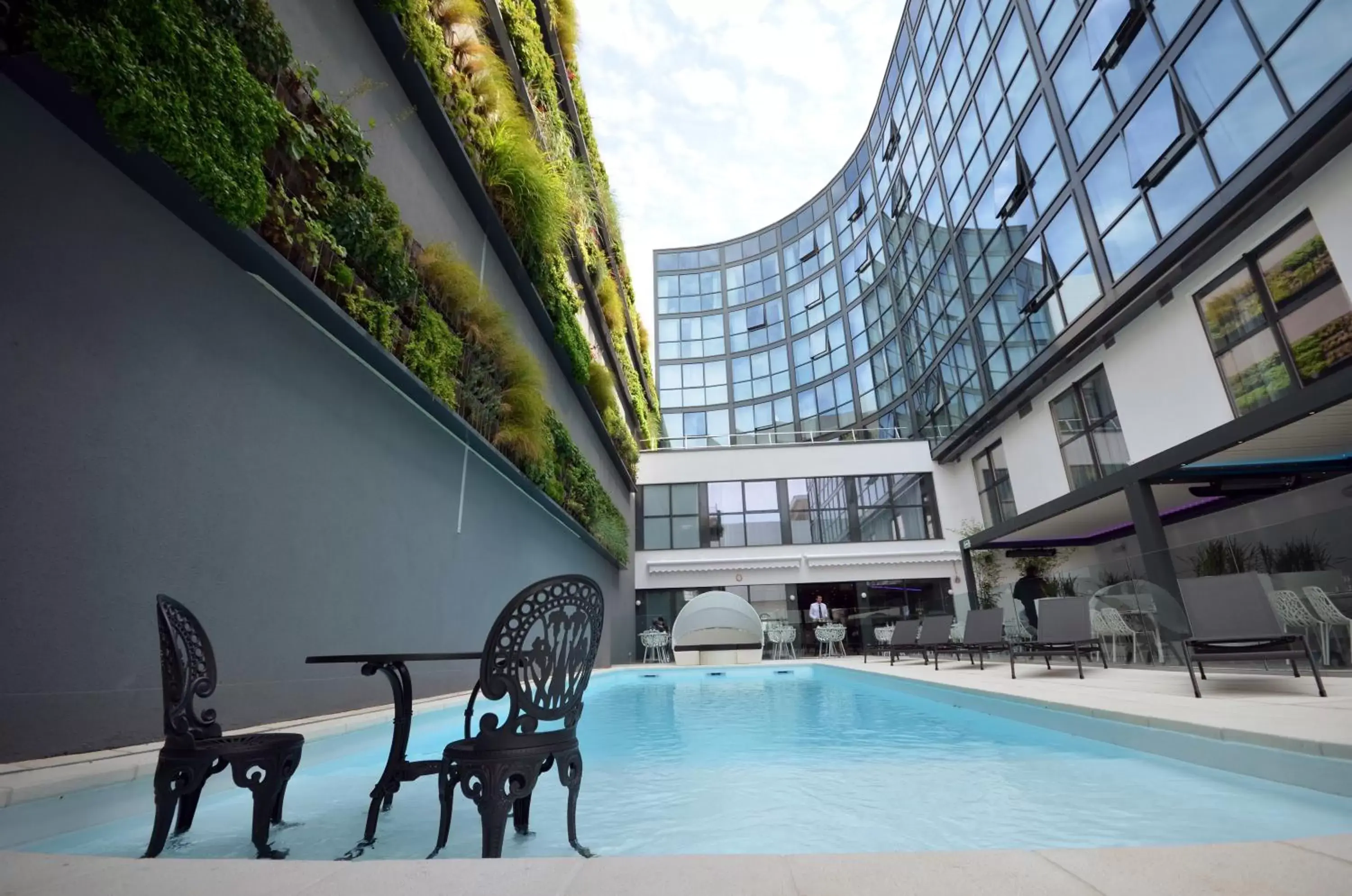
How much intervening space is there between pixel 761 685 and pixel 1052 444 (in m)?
7.42

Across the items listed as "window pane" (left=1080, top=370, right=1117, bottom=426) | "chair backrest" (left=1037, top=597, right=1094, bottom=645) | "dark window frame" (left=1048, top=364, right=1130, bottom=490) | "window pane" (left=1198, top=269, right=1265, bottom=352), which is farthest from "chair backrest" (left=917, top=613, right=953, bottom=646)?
"window pane" (left=1198, top=269, right=1265, bottom=352)

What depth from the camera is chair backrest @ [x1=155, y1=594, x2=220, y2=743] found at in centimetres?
183

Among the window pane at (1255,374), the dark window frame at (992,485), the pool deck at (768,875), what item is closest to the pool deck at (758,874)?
the pool deck at (768,875)

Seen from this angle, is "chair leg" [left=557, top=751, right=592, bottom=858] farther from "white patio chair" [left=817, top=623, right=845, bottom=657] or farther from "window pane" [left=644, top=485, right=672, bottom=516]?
"window pane" [left=644, top=485, right=672, bottom=516]

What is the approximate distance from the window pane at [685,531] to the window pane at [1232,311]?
1252 centimetres

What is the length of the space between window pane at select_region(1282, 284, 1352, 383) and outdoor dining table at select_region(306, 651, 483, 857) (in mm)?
8722

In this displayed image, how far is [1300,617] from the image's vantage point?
15.7ft

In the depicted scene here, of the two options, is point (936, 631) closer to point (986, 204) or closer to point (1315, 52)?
point (1315, 52)

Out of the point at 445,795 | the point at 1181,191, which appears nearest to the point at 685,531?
A: the point at 1181,191

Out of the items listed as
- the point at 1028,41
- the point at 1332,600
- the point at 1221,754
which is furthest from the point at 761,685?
the point at 1028,41

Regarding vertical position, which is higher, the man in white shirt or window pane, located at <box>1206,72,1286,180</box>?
window pane, located at <box>1206,72,1286,180</box>

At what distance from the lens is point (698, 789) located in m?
3.03

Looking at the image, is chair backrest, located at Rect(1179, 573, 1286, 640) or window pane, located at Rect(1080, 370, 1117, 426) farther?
window pane, located at Rect(1080, 370, 1117, 426)

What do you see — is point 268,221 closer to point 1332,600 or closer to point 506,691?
point 506,691
